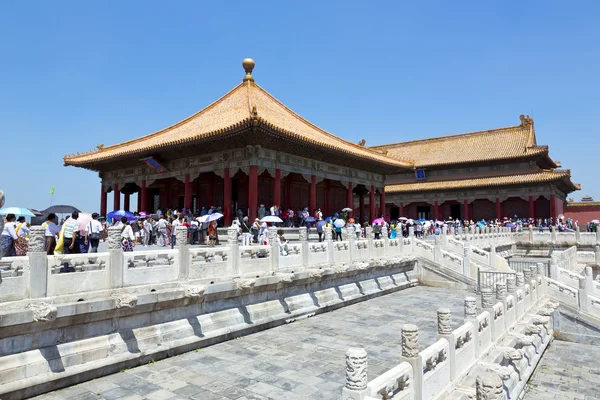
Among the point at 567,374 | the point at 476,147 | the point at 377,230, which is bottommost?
the point at 567,374

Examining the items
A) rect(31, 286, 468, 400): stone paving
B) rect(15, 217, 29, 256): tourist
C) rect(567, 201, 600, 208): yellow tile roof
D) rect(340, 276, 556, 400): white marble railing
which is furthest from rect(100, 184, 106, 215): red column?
rect(567, 201, 600, 208): yellow tile roof

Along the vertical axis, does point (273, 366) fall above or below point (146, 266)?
below

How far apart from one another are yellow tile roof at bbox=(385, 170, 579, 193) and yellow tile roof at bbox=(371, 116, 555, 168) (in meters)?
1.73

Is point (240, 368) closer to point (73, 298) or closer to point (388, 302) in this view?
point (73, 298)

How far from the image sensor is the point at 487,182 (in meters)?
36.7

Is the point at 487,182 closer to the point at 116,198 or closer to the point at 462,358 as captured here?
the point at 116,198

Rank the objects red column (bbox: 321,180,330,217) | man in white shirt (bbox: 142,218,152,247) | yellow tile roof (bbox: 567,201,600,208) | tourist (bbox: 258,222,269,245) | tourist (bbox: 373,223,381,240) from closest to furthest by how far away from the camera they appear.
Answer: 1. tourist (bbox: 258,222,269,245)
2. man in white shirt (bbox: 142,218,152,247)
3. tourist (bbox: 373,223,381,240)
4. red column (bbox: 321,180,330,217)
5. yellow tile roof (bbox: 567,201,600,208)

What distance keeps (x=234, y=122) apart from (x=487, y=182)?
86.6 ft

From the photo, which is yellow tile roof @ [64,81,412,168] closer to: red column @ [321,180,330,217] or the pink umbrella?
red column @ [321,180,330,217]

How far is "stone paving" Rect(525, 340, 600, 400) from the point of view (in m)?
8.70

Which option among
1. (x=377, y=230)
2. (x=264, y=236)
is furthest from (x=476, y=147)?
(x=264, y=236)

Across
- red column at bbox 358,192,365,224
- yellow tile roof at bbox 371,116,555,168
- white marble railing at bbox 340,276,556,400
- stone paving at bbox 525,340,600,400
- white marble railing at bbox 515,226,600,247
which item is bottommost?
stone paving at bbox 525,340,600,400

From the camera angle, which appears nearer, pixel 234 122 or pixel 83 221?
pixel 83 221

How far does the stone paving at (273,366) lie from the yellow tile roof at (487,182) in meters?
27.6
